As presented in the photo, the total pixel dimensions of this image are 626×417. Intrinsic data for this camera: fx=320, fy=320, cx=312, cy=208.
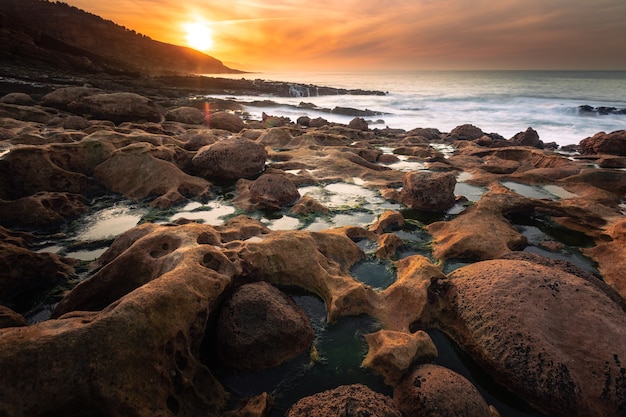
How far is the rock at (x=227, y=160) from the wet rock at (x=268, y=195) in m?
1.73

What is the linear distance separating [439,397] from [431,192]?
6.93 m

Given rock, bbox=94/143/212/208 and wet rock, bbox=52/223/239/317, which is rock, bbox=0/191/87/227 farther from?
wet rock, bbox=52/223/239/317

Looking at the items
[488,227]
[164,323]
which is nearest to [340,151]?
[488,227]

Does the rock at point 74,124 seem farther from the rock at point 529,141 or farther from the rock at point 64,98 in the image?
the rock at point 529,141

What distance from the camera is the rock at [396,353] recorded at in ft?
13.0

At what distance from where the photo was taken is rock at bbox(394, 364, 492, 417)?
3322 mm

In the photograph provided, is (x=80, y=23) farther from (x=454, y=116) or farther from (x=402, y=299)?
(x=402, y=299)

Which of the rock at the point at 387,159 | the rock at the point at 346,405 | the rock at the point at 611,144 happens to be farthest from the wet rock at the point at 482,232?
the rock at the point at 611,144

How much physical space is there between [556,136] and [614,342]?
1216 inches

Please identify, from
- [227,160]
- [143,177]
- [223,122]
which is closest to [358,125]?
[223,122]

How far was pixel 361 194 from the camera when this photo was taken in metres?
10.9

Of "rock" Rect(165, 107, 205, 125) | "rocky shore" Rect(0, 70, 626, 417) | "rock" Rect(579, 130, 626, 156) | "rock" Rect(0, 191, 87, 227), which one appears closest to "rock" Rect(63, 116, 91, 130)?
"rocky shore" Rect(0, 70, 626, 417)

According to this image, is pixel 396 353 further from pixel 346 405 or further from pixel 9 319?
pixel 9 319

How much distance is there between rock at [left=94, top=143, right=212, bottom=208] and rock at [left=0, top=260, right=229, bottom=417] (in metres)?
6.49
